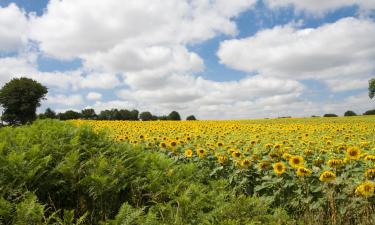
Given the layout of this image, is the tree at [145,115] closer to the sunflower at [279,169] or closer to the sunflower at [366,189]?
the sunflower at [279,169]

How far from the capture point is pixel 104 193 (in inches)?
228

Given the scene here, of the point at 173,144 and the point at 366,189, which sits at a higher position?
the point at 173,144

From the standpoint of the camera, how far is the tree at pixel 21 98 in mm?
57188

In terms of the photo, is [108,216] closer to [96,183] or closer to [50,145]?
[96,183]

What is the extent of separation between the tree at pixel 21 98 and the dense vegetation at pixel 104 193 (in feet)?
175

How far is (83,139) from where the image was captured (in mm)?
7668

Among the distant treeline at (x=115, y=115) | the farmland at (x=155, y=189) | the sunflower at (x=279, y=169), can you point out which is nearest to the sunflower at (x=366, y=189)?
the farmland at (x=155, y=189)

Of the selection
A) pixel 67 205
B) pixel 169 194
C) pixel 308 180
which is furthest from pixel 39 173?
pixel 308 180

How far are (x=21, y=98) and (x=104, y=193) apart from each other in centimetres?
5735

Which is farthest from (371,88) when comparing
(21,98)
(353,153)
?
(353,153)

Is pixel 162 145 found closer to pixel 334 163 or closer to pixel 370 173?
pixel 334 163

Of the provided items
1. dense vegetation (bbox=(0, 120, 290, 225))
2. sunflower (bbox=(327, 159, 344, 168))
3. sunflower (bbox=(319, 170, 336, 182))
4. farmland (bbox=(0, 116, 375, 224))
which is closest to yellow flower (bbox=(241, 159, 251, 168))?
farmland (bbox=(0, 116, 375, 224))

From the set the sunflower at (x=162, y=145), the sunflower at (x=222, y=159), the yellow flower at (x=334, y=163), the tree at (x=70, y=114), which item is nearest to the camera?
the yellow flower at (x=334, y=163)

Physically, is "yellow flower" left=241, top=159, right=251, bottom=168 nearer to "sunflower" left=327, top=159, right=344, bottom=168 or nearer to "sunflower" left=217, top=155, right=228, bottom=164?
"sunflower" left=217, top=155, right=228, bottom=164
